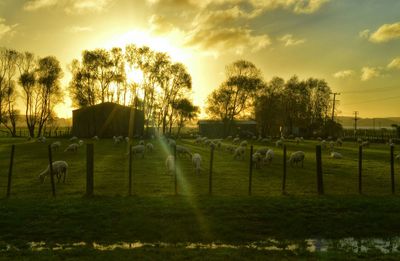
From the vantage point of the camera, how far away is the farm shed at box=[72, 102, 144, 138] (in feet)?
235

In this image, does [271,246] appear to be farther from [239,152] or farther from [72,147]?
[72,147]

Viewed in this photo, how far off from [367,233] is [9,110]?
81.7 metres

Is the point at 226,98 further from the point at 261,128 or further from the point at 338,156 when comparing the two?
the point at 338,156

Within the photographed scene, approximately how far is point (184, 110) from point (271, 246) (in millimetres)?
93633

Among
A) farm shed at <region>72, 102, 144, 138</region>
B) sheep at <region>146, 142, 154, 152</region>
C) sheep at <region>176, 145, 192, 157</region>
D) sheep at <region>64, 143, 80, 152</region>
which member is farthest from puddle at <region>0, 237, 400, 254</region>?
farm shed at <region>72, 102, 144, 138</region>

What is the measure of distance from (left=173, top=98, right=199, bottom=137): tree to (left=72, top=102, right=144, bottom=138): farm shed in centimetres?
2032

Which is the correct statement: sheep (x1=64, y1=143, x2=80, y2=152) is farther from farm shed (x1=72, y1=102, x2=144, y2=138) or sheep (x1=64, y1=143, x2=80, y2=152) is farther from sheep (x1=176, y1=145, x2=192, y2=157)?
farm shed (x1=72, y1=102, x2=144, y2=138)

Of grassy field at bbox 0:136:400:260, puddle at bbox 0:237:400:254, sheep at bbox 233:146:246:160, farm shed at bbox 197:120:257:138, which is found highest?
farm shed at bbox 197:120:257:138

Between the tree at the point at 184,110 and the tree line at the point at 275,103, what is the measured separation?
7.13 m

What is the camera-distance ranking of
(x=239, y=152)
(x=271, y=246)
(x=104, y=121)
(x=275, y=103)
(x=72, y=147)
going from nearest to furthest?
(x=271, y=246)
(x=239, y=152)
(x=72, y=147)
(x=104, y=121)
(x=275, y=103)

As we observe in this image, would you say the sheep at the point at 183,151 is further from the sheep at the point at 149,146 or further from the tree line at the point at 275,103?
the tree line at the point at 275,103

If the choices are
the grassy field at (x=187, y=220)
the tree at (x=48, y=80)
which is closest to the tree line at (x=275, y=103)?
the tree at (x=48, y=80)

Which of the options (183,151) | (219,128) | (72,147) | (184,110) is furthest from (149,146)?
(184,110)

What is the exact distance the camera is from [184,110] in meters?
103
